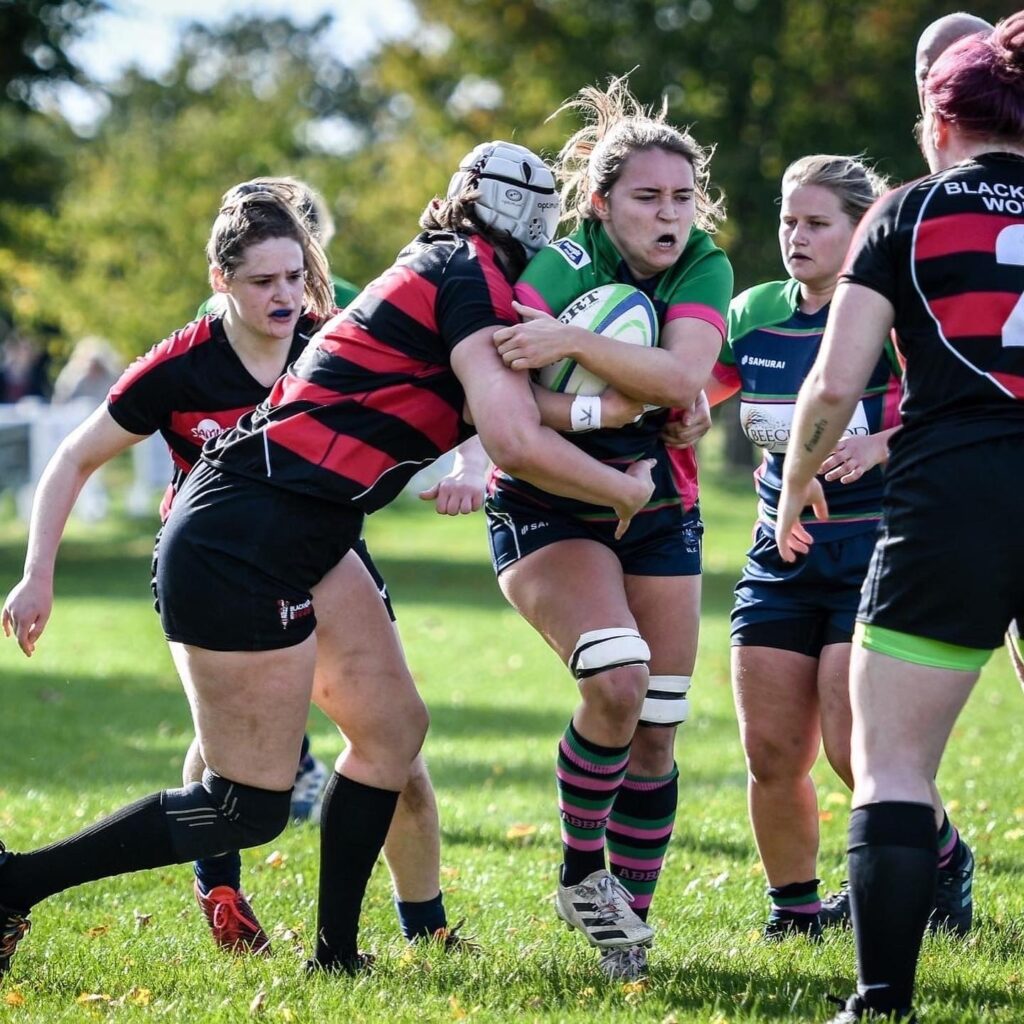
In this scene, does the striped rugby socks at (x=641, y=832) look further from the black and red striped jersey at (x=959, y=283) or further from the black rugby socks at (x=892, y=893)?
the black and red striped jersey at (x=959, y=283)

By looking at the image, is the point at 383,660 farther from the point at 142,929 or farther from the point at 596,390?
the point at 142,929

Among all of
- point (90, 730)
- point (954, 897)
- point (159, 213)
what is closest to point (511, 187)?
point (954, 897)

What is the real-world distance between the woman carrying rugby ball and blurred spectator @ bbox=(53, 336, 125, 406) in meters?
19.5

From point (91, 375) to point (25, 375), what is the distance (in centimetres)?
1027

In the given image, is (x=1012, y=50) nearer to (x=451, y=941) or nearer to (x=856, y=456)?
(x=856, y=456)

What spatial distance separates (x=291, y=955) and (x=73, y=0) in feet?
54.6

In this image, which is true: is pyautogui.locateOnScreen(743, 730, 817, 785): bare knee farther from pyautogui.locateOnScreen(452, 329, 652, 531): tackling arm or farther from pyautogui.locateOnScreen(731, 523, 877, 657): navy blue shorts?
pyautogui.locateOnScreen(452, 329, 652, 531): tackling arm

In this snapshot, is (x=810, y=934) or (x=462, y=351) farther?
(x=810, y=934)

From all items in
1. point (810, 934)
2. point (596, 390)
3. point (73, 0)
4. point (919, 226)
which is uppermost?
point (73, 0)

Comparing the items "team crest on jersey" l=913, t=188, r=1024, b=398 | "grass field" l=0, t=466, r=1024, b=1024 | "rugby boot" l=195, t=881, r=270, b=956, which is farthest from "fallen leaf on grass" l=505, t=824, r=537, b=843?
"team crest on jersey" l=913, t=188, r=1024, b=398

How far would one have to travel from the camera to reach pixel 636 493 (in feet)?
14.2

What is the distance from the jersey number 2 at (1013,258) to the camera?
3631 mm

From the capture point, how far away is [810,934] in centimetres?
525

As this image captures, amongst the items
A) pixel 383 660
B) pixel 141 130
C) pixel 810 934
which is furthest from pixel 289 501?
pixel 141 130
